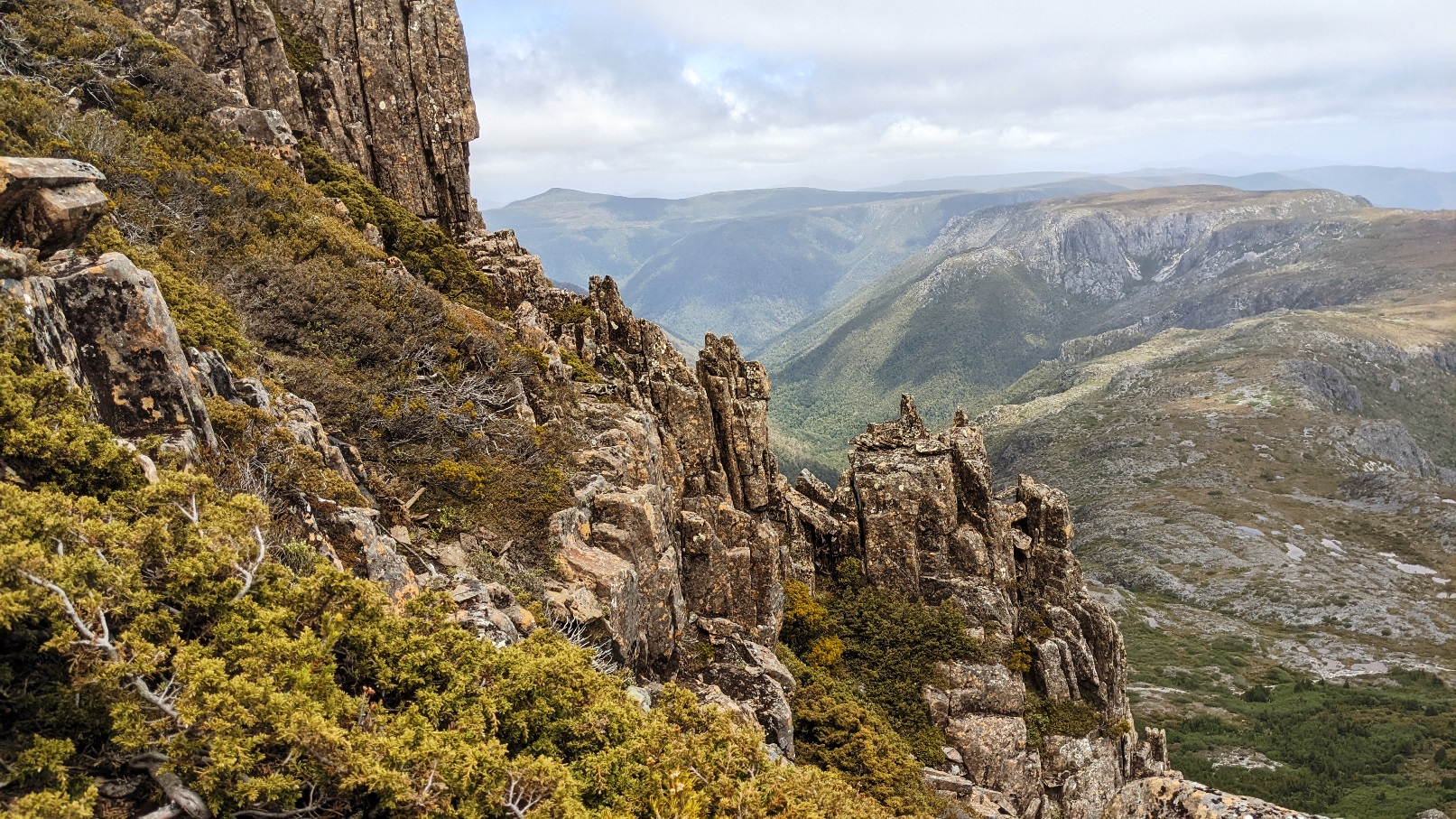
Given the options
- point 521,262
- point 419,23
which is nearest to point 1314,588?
point 521,262

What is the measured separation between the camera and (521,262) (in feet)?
131

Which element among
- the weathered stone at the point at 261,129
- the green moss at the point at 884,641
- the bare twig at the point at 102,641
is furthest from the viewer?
the weathered stone at the point at 261,129

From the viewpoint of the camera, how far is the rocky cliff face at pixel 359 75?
36.8 m

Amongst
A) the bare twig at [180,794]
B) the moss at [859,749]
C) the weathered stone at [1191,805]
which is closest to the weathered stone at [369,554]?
the bare twig at [180,794]

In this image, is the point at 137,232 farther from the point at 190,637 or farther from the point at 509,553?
the point at 190,637

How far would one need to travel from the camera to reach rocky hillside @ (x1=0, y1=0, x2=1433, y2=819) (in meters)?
8.59

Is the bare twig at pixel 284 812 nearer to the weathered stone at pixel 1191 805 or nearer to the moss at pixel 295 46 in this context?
the weathered stone at pixel 1191 805

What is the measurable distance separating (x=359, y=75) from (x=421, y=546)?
112 ft

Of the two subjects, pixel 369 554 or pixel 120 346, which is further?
pixel 369 554

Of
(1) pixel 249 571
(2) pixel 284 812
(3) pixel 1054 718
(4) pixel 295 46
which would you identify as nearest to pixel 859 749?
(3) pixel 1054 718

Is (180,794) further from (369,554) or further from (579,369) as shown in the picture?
(579,369)

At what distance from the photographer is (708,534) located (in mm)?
29078

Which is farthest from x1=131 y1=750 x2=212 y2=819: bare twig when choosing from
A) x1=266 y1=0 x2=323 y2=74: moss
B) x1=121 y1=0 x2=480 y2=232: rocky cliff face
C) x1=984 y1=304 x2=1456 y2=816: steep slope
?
Result: x1=984 y1=304 x2=1456 y2=816: steep slope

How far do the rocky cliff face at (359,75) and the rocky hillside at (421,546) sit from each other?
145cm
